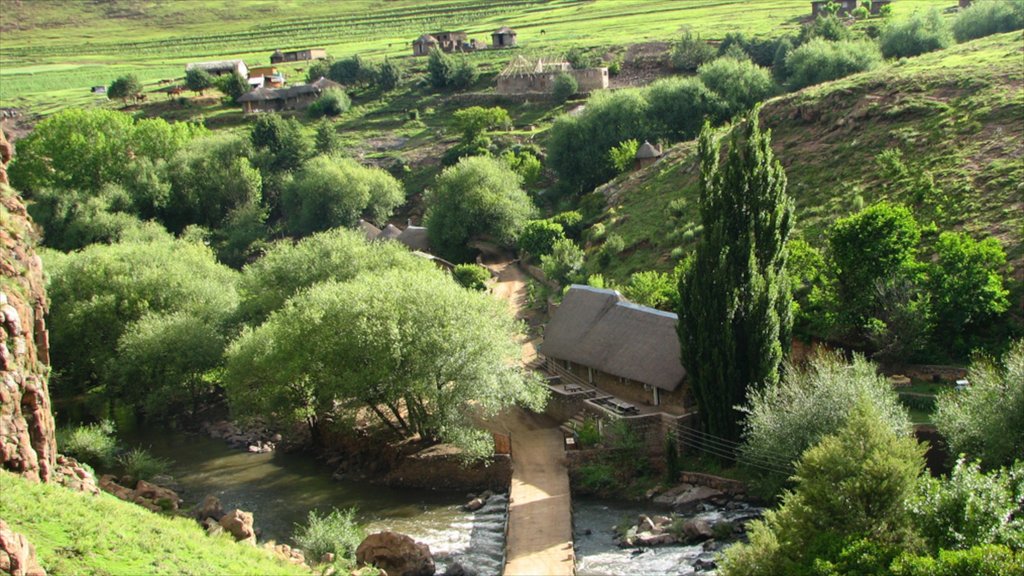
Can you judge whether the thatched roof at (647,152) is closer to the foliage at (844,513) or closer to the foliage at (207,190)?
the foliage at (207,190)

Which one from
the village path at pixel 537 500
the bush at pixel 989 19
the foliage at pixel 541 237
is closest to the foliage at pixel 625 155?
the foliage at pixel 541 237

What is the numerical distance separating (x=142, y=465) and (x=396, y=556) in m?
15.0

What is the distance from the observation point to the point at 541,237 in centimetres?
6819

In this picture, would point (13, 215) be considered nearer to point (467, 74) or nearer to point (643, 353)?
point (643, 353)

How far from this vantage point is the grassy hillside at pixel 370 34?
12938cm

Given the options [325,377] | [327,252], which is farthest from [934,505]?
[327,252]

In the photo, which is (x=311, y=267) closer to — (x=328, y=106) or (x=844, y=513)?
(x=844, y=513)

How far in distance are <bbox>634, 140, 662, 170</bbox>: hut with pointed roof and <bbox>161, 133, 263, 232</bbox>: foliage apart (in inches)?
1391

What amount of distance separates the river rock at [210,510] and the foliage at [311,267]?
1491 cm

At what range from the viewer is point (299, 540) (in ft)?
107

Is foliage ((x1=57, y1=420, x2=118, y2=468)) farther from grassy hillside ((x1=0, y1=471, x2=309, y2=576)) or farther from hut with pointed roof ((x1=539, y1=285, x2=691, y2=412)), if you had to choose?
hut with pointed roof ((x1=539, y1=285, x2=691, y2=412))

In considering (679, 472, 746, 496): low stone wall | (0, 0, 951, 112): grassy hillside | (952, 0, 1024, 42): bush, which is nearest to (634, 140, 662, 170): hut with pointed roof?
(952, 0, 1024, 42): bush

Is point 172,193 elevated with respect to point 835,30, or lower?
lower

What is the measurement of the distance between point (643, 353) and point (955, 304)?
1245cm
